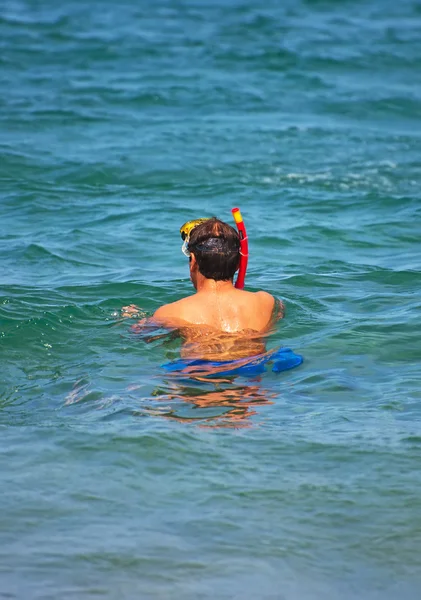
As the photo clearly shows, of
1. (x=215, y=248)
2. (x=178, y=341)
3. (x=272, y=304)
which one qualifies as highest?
(x=215, y=248)

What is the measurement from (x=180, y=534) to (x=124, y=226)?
6.05 meters

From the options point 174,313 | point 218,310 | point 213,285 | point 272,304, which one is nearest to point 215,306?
point 218,310

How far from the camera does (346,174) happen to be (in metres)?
11.4

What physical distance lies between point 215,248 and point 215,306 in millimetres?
348

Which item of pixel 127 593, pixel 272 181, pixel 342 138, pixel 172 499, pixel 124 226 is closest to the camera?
pixel 127 593

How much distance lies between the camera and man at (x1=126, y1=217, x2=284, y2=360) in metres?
5.42

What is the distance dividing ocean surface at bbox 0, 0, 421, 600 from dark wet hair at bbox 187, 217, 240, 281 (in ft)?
2.03

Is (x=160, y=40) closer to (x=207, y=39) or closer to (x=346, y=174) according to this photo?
(x=207, y=39)

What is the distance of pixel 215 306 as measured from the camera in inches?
216

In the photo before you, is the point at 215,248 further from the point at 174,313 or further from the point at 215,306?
the point at 174,313

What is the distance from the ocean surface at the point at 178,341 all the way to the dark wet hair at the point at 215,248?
2.03 ft

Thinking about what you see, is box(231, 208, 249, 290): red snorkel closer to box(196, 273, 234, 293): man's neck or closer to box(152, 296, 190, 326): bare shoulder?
box(196, 273, 234, 293): man's neck

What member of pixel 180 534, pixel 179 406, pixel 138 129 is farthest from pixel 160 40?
pixel 180 534

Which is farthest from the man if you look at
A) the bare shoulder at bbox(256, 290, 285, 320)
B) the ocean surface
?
the ocean surface
